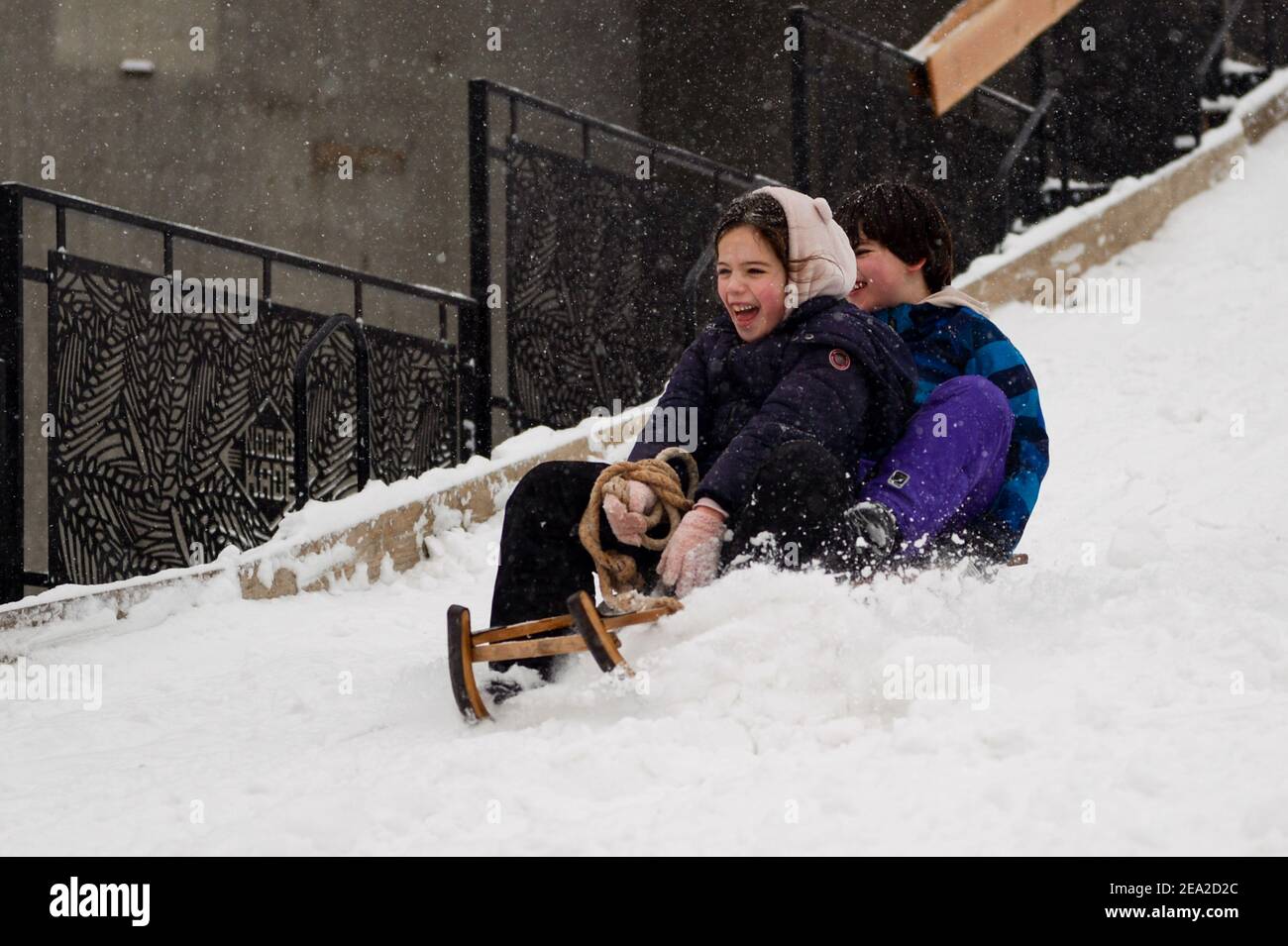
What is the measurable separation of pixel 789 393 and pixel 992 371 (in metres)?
0.82

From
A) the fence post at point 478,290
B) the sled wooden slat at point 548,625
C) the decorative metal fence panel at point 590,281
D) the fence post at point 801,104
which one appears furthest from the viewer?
the fence post at point 801,104

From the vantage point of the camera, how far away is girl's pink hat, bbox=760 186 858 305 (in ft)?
11.5

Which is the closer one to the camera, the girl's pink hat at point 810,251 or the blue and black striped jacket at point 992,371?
the girl's pink hat at point 810,251

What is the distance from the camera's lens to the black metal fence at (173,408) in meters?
5.40

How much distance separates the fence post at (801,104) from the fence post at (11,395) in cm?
429

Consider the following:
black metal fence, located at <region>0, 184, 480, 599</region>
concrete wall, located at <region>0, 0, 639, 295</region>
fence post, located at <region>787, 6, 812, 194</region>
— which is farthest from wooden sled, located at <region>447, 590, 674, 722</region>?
concrete wall, located at <region>0, 0, 639, 295</region>

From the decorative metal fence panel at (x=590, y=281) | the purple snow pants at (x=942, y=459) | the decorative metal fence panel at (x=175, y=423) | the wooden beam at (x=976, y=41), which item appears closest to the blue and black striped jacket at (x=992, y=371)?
the purple snow pants at (x=942, y=459)

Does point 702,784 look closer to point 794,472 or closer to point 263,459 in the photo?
point 794,472

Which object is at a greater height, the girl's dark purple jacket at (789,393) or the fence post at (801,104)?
the fence post at (801,104)

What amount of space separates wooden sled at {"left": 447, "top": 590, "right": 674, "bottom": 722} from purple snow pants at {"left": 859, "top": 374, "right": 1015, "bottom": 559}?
61cm

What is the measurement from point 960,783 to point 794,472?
Result: 2.88 feet

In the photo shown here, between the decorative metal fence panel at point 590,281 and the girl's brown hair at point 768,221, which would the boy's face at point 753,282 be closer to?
the girl's brown hair at point 768,221

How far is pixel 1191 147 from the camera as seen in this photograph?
37.0 ft

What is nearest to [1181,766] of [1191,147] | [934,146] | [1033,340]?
[1033,340]
